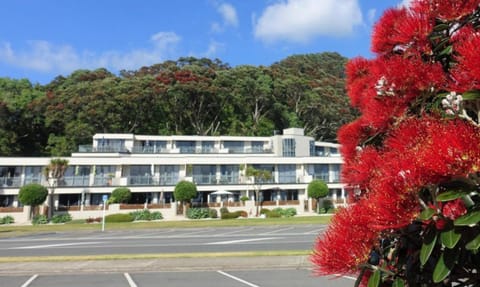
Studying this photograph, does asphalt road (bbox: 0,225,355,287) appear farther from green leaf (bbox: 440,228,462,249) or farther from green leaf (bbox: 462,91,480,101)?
green leaf (bbox: 462,91,480,101)

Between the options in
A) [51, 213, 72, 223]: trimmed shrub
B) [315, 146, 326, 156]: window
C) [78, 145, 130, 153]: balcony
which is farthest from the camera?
[315, 146, 326, 156]: window

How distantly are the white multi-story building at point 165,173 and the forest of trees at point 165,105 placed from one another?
9221 mm

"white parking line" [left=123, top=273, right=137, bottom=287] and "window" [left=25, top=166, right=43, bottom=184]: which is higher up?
"window" [left=25, top=166, right=43, bottom=184]

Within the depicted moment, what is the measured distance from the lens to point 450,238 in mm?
1426

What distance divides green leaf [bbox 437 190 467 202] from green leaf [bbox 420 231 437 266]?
0.59ft

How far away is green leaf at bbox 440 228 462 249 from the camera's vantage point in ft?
4.60

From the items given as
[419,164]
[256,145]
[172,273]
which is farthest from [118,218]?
[419,164]

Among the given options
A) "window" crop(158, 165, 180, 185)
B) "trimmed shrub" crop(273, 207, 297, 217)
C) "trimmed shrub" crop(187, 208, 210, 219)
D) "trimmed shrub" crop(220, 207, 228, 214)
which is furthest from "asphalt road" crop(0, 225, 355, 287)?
"window" crop(158, 165, 180, 185)

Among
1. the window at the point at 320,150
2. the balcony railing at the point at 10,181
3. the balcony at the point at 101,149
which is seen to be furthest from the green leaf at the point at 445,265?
the window at the point at 320,150

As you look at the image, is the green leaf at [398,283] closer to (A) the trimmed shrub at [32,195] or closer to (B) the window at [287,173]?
(A) the trimmed shrub at [32,195]

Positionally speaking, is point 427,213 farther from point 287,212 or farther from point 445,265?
point 287,212

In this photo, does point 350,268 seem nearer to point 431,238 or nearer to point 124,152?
point 431,238

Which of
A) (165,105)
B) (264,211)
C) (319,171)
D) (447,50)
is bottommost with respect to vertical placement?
(264,211)

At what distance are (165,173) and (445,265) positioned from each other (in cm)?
4689
